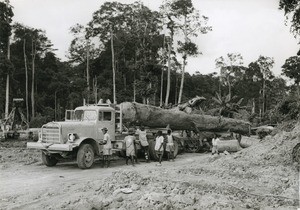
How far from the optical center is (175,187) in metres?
9.02

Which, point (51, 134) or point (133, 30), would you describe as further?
point (133, 30)

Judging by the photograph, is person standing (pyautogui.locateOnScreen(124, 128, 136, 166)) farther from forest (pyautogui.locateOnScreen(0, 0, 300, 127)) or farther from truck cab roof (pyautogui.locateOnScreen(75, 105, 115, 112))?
forest (pyautogui.locateOnScreen(0, 0, 300, 127))

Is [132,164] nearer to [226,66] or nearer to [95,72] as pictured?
[95,72]

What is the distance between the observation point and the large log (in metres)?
17.2

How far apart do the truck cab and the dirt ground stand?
87 cm

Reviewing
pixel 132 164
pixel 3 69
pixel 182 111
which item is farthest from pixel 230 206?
pixel 3 69

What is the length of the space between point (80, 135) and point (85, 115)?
1292 millimetres

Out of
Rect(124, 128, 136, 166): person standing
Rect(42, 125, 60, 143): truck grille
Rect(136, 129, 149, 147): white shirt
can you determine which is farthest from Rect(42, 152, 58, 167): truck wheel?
Rect(136, 129, 149, 147): white shirt

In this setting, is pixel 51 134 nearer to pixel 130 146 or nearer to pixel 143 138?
pixel 130 146

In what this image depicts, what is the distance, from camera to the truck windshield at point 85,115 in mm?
15352

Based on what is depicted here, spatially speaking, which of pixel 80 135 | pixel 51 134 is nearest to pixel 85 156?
pixel 80 135

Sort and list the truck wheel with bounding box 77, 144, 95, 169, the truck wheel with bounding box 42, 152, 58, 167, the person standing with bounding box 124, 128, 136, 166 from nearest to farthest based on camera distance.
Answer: the truck wheel with bounding box 77, 144, 95, 169 < the truck wheel with bounding box 42, 152, 58, 167 < the person standing with bounding box 124, 128, 136, 166

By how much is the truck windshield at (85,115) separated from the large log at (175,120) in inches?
71.7

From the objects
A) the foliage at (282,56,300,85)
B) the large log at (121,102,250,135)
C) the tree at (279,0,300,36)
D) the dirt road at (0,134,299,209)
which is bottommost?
the dirt road at (0,134,299,209)
